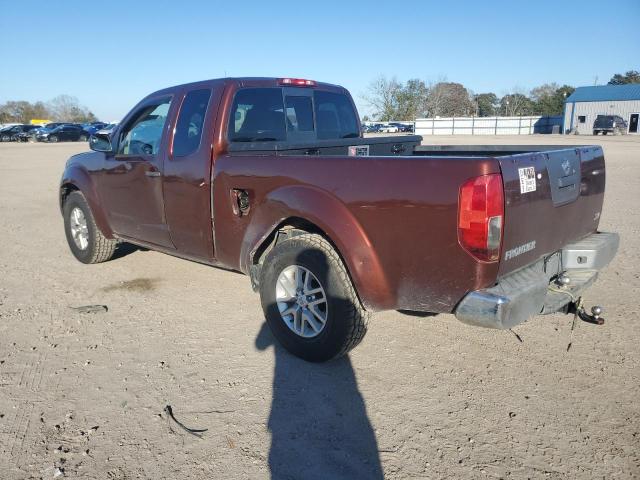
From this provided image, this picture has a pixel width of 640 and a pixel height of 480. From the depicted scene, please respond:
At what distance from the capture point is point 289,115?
4.67 metres

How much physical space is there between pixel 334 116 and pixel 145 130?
190 cm

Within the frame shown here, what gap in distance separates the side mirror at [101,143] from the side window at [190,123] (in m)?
1.19

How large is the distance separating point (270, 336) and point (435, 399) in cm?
144

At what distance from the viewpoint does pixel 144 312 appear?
179 inches

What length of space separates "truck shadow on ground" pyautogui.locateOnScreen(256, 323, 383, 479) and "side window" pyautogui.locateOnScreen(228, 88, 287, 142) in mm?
1868

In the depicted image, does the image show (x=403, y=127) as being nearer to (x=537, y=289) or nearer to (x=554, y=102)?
(x=554, y=102)

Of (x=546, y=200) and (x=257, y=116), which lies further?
(x=257, y=116)

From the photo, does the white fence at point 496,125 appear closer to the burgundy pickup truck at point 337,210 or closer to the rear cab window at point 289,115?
the rear cab window at point 289,115

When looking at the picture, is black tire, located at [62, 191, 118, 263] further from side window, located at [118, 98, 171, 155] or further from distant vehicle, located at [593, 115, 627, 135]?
distant vehicle, located at [593, 115, 627, 135]

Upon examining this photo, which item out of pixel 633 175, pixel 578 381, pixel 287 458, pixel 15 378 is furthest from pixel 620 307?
pixel 633 175

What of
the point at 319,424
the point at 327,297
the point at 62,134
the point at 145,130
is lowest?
the point at 319,424

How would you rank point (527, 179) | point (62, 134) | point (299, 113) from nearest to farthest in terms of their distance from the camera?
point (527, 179), point (299, 113), point (62, 134)

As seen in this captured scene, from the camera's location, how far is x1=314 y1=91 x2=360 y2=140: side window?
5.02 metres

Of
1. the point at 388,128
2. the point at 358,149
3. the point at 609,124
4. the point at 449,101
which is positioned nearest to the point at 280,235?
the point at 358,149
